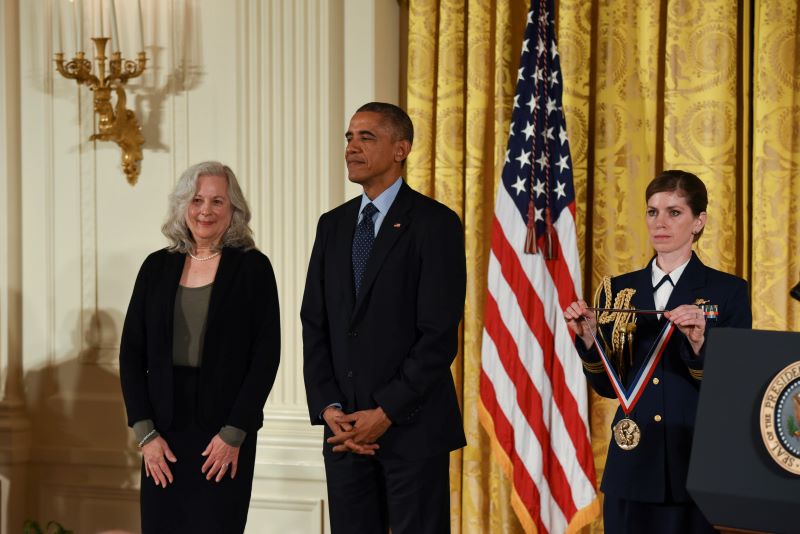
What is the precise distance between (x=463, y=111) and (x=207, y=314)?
71.5 inches

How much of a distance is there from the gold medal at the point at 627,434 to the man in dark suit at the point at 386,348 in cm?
48

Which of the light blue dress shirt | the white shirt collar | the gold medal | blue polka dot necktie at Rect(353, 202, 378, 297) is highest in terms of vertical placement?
the light blue dress shirt

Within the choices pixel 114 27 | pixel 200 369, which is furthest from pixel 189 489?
pixel 114 27

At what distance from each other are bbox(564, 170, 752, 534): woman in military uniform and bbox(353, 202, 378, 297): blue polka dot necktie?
2.12 ft

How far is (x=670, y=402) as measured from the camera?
2.57m

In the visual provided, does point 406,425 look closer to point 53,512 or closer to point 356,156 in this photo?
point 356,156

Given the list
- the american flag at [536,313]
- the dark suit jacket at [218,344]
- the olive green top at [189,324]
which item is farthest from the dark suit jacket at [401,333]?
the american flag at [536,313]

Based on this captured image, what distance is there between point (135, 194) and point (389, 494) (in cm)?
252

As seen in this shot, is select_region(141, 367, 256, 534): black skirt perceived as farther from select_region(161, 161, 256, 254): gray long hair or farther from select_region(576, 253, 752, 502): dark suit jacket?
select_region(576, 253, 752, 502): dark suit jacket

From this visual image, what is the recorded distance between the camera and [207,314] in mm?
3141

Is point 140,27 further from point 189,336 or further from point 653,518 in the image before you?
point 653,518

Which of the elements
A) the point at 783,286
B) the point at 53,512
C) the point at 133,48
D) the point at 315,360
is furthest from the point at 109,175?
the point at 783,286

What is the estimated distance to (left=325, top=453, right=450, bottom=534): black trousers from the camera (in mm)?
2719

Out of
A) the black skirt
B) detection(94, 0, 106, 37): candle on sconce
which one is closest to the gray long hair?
the black skirt
